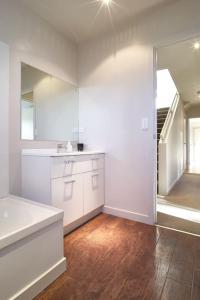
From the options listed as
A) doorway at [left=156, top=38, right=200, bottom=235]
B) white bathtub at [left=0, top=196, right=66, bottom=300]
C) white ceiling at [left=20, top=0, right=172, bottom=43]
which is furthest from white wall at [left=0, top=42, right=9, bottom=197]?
doorway at [left=156, top=38, right=200, bottom=235]

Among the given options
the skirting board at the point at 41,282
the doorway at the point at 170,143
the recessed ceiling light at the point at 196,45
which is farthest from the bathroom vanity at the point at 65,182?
the recessed ceiling light at the point at 196,45

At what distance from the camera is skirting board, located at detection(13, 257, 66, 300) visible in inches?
40.9

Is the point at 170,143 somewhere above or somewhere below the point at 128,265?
above

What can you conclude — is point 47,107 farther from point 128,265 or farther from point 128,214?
point 128,265

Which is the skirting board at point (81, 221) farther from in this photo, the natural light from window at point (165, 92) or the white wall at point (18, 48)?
the natural light from window at point (165, 92)

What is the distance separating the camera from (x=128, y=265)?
1371 millimetres

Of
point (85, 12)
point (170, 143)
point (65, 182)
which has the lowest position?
point (65, 182)

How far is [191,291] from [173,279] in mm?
124

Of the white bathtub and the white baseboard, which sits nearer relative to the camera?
the white bathtub

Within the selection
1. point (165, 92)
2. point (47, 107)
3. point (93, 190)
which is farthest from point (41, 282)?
point (165, 92)

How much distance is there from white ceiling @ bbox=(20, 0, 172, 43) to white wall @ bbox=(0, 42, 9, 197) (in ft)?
2.29

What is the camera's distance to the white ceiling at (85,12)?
6.11 ft

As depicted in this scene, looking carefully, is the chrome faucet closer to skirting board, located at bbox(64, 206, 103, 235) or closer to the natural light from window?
skirting board, located at bbox(64, 206, 103, 235)

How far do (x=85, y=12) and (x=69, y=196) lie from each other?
2.09m
